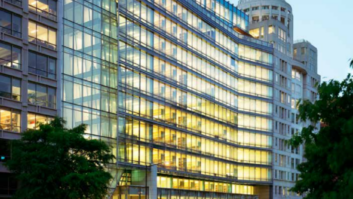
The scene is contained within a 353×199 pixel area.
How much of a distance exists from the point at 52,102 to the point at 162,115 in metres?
23.1

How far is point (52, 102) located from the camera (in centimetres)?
5750

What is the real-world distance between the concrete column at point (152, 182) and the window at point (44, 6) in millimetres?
25791

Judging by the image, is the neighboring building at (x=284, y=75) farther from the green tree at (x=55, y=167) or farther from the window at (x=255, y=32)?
the green tree at (x=55, y=167)

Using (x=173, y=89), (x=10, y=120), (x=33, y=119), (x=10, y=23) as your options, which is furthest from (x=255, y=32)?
(x=10, y=120)

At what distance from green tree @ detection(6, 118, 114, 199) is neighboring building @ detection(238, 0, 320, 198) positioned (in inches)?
2587

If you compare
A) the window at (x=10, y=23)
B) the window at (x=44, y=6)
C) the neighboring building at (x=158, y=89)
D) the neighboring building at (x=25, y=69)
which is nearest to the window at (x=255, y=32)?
the neighboring building at (x=158, y=89)

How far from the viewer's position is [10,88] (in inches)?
2074

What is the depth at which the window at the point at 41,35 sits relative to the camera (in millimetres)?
55875

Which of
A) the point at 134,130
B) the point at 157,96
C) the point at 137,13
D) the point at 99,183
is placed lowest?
the point at 99,183

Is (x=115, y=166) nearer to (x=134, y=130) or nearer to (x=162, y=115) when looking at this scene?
(x=134, y=130)

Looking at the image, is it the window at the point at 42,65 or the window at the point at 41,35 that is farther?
the window at the point at 41,35

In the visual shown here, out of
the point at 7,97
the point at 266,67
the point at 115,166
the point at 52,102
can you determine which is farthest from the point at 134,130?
the point at 266,67

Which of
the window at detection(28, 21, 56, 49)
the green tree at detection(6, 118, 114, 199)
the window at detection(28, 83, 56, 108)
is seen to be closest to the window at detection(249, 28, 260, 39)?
the window at detection(28, 21, 56, 49)

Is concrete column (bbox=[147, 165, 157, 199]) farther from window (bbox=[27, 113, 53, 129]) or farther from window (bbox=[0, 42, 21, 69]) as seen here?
window (bbox=[0, 42, 21, 69])
